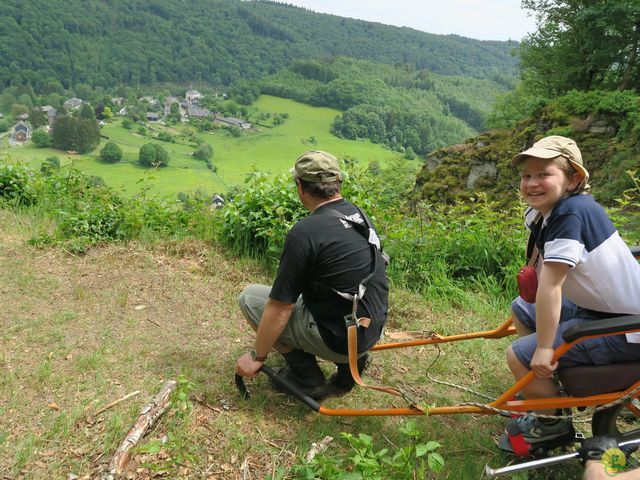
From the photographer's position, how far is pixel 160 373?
3.31m

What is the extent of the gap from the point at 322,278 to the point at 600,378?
147 cm

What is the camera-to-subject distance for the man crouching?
270cm

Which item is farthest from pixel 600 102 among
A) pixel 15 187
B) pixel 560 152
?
pixel 15 187

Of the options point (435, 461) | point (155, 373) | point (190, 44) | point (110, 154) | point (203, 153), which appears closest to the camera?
point (435, 461)

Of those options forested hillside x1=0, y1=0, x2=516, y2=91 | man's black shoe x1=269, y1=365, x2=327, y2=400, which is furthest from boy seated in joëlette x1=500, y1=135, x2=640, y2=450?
forested hillside x1=0, y1=0, x2=516, y2=91

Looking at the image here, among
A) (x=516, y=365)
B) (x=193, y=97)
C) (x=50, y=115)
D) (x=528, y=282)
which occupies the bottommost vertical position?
(x=193, y=97)

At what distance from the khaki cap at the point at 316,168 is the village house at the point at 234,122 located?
248 ft

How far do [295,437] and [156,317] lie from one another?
1.83m

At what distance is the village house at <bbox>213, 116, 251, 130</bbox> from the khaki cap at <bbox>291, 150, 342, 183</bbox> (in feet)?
248

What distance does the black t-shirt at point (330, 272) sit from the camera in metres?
2.68

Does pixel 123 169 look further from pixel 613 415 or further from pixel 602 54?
pixel 613 415

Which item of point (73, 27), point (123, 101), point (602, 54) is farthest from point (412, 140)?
point (73, 27)

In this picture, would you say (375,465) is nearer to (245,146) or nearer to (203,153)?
(203,153)

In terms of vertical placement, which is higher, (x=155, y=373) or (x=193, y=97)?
(x=155, y=373)
